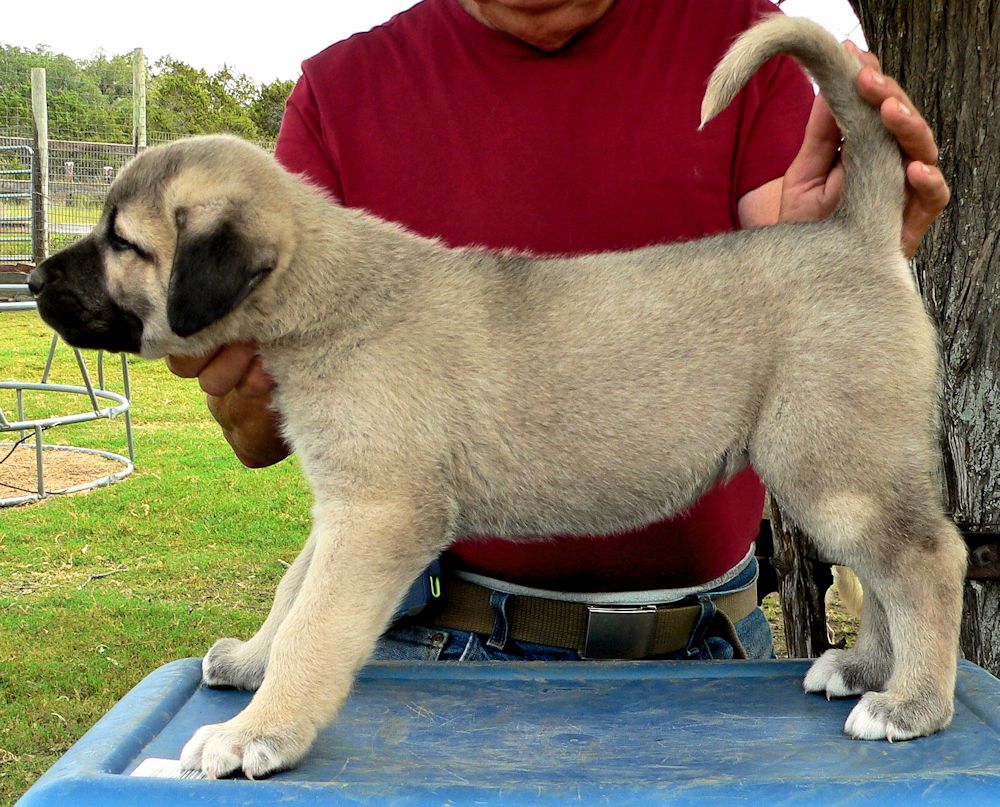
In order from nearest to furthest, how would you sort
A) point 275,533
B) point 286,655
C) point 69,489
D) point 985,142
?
point 286,655
point 985,142
point 275,533
point 69,489

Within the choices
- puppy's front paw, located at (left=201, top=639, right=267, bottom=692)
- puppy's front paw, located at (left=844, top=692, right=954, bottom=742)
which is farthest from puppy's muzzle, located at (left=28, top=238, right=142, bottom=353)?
puppy's front paw, located at (left=844, top=692, right=954, bottom=742)

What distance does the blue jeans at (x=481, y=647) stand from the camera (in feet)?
11.0

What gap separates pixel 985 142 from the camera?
11.6 ft

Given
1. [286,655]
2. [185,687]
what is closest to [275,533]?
[185,687]

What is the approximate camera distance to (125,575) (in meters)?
8.16

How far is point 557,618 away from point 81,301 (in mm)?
1590

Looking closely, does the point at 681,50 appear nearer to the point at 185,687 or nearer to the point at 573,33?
the point at 573,33

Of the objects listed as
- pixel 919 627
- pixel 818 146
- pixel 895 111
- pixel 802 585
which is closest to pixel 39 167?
pixel 802 585

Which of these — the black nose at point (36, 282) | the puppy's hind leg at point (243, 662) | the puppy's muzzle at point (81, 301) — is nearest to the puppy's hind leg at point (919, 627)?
the puppy's hind leg at point (243, 662)

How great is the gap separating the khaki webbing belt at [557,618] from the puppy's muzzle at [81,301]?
123 centimetres

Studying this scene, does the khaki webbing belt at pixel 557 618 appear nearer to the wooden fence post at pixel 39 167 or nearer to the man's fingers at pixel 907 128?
the man's fingers at pixel 907 128

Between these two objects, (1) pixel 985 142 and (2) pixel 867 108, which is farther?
(1) pixel 985 142

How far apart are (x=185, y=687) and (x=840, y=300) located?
6.29ft

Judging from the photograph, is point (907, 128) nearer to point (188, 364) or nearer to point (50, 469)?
point (188, 364)
